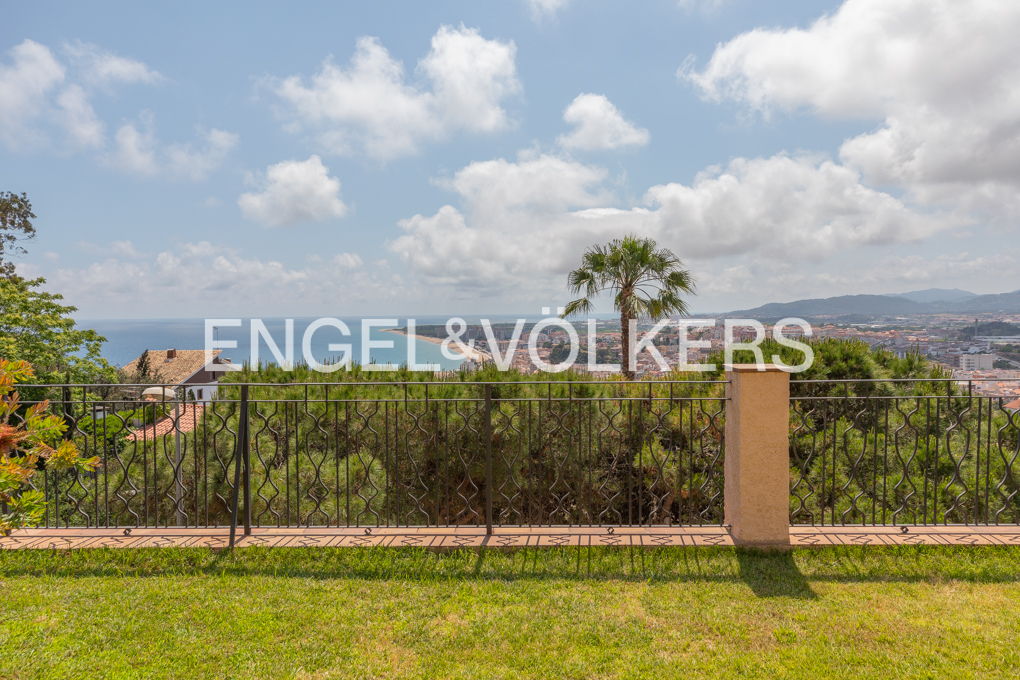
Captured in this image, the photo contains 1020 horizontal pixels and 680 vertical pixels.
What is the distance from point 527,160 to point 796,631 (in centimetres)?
1365

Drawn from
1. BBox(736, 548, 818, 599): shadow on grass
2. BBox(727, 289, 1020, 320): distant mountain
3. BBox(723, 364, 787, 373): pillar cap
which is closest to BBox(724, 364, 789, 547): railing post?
BBox(723, 364, 787, 373): pillar cap

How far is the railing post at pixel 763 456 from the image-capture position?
13.1 ft

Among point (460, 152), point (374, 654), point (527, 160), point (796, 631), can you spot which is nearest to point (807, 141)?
point (527, 160)

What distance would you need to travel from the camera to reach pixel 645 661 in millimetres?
2643

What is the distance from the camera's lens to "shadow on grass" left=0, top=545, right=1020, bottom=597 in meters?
3.57

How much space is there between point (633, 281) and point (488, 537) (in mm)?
13582

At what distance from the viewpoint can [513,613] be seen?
122 inches

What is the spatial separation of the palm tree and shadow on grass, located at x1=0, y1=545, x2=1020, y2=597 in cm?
1231

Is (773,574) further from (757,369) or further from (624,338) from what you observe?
(624,338)

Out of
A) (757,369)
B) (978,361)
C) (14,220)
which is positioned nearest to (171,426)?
(757,369)

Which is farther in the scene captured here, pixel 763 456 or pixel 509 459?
pixel 509 459

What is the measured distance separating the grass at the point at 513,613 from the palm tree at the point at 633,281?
12634mm

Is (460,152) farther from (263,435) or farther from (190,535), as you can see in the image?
(190,535)

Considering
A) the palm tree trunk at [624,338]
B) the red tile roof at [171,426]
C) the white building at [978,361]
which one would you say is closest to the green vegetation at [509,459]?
the red tile roof at [171,426]
